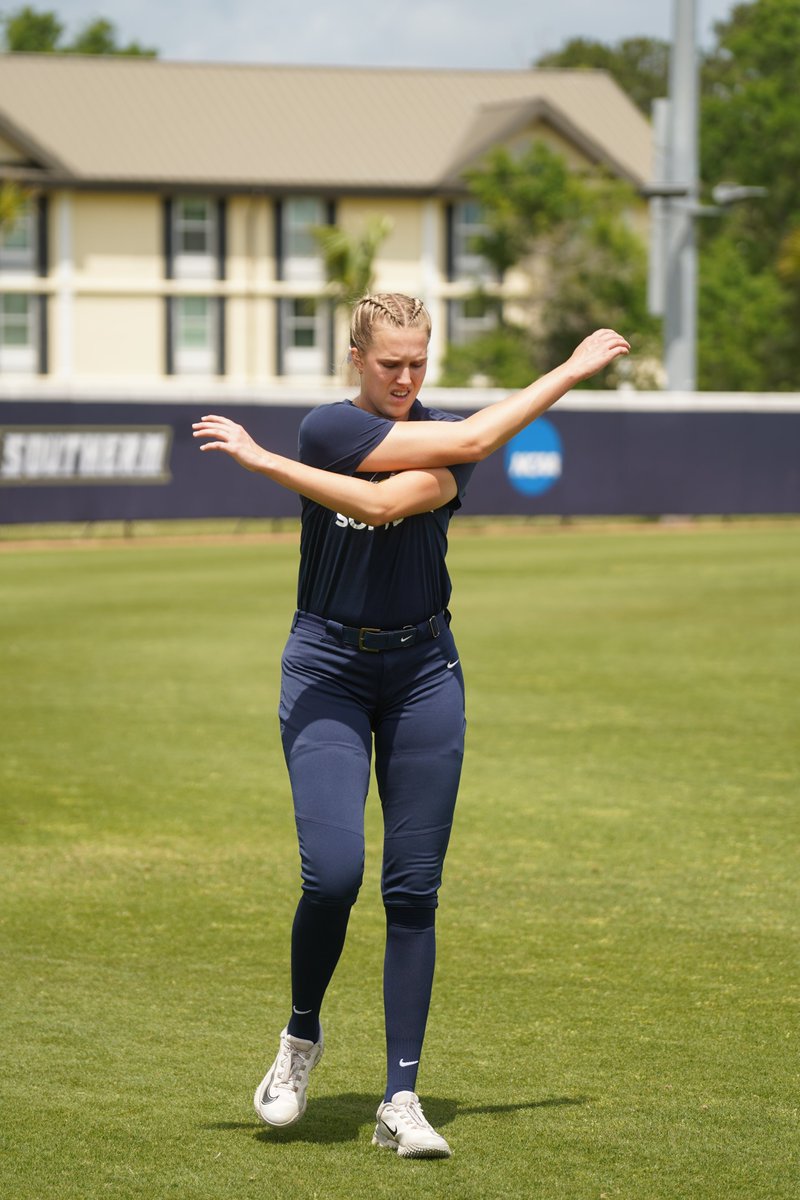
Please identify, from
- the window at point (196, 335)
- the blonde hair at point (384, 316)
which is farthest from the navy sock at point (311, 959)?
the window at point (196, 335)

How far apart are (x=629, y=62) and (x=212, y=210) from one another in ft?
147

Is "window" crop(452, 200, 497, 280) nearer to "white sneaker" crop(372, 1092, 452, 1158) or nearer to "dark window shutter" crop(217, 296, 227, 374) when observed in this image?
"dark window shutter" crop(217, 296, 227, 374)

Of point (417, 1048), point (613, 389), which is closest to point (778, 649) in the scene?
point (417, 1048)

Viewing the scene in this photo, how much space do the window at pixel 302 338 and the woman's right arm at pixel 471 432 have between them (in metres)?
50.7

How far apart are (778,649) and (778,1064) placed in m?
9.93

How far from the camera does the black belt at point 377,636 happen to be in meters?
4.56

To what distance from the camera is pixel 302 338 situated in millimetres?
54969

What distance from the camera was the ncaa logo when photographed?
29734 millimetres

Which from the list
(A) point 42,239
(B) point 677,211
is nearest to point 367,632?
(B) point 677,211

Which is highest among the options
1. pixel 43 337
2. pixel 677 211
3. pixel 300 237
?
pixel 300 237

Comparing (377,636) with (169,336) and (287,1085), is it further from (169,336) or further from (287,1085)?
(169,336)

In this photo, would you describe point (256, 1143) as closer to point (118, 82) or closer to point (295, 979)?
point (295, 979)

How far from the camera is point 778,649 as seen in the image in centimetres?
1480

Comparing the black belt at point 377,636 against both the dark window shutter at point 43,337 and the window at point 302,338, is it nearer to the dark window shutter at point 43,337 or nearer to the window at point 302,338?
the dark window shutter at point 43,337
